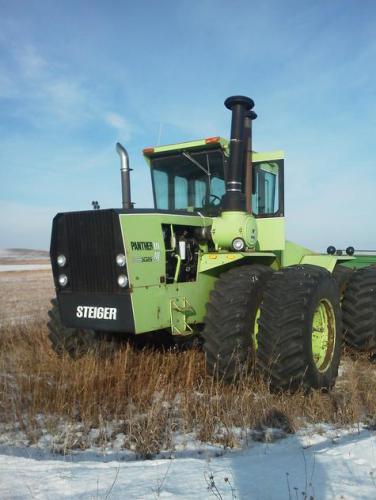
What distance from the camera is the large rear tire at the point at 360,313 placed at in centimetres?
628

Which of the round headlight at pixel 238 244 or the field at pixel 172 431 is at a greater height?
the round headlight at pixel 238 244

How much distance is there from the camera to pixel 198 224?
5570 mm

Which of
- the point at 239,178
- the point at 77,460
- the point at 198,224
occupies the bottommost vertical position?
the point at 77,460

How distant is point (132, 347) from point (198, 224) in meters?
1.75

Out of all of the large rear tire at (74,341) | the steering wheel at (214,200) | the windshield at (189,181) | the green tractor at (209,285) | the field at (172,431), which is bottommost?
the field at (172,431)

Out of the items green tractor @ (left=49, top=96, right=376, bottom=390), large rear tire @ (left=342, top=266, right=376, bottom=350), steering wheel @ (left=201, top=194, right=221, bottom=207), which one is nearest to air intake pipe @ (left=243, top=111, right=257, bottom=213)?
green tractor @ (left=49, top=96, right=376, bottom=390)

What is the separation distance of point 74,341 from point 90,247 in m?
1.40

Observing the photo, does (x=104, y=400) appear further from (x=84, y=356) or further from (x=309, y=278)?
(x=309, y=278)

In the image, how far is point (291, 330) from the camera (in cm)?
461

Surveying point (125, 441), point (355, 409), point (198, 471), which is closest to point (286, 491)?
point (198, 471)

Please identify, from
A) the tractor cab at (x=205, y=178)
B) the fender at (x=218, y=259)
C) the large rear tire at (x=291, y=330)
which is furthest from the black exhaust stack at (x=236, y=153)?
the large rear tire at (x=291, y=330)

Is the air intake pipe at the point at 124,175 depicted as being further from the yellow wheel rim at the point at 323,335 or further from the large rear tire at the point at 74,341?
the yellow wheel rim at the point at 323,335

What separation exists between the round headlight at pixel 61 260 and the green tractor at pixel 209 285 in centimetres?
1

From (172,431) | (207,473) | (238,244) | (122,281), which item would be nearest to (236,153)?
(238,244)
